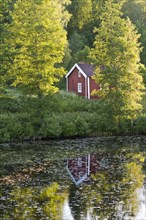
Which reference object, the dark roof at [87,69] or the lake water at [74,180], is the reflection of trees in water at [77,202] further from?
the dark roof at [87,69]

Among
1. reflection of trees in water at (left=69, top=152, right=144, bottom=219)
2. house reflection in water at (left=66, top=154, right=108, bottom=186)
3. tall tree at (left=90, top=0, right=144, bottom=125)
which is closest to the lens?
reflection of trees in water at (left=69, top=152, right=144, bottom=219)

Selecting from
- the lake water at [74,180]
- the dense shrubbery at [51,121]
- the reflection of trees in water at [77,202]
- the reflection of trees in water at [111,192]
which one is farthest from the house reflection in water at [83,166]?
the dense shrubbery at [51,121]

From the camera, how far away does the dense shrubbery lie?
40.0 metres

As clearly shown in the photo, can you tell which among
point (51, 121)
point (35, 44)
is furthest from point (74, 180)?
point (35, 44)

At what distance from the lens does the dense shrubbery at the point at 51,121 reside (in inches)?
1576

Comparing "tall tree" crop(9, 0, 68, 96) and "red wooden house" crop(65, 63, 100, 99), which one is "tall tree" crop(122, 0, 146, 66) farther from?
"tall tree" crop(9, 0, 68, 96)

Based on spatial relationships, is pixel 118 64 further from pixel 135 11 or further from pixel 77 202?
pixel 135 11

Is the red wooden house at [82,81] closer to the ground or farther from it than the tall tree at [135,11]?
closer to the ground

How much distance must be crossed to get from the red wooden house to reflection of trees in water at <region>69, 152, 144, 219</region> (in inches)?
920

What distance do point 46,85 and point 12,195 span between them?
19.6 meters

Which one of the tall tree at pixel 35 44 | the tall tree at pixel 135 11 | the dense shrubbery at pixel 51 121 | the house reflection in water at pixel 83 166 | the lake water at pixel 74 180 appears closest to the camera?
the lake water at pixel 74 180

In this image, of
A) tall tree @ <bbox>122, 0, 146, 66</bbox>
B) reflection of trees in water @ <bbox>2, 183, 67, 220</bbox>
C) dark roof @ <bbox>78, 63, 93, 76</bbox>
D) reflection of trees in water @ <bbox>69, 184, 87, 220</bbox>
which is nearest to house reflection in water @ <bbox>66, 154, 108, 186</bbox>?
reflection of trees in water @ <bbox>69, 184, 87, 220</bbox>

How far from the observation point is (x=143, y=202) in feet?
70.2

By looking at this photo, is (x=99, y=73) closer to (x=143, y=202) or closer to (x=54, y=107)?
(x=54, y=107)
